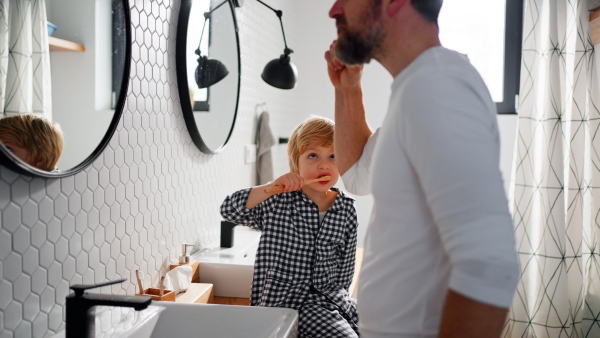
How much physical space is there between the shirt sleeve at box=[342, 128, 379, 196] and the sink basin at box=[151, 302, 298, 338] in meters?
0.32

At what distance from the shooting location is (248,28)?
8.20 ft

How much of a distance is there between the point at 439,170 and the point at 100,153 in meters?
0.81

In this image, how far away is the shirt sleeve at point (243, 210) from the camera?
1524mm

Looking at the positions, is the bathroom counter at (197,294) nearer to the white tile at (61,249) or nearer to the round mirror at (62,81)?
the white tile at (61,249)

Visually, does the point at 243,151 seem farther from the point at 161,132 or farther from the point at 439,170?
the point at 439,170

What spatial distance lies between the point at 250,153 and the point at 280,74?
620 millimetres

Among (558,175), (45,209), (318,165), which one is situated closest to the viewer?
(45,209)

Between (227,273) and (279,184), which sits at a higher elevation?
(279,184)

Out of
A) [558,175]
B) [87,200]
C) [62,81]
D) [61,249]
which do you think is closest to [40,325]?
[61,249]

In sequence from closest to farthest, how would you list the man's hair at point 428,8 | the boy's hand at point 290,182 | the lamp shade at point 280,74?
the man's hair at point 428,8, the boy's hand at point 290,182, the lamp shade at point 280,74

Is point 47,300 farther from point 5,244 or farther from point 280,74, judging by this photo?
point 280,74

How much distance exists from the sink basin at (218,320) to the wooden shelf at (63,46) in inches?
23.8

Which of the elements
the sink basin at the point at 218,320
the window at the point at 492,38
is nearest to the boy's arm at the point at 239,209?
the sink basin at the point at 218,320

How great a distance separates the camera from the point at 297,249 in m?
1.53
